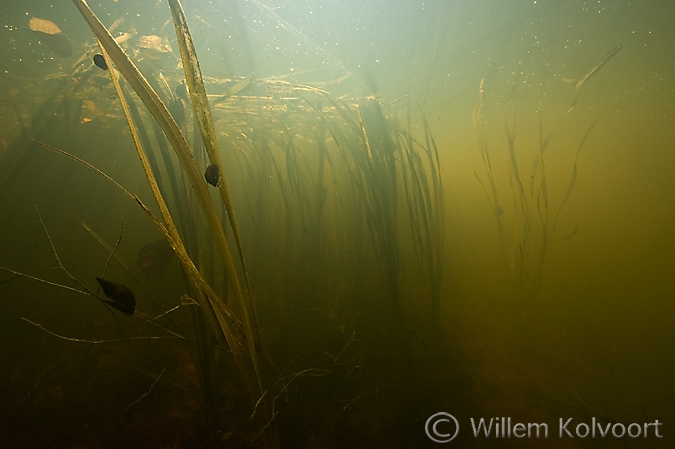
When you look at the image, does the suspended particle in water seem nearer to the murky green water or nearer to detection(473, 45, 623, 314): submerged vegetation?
the murky green water

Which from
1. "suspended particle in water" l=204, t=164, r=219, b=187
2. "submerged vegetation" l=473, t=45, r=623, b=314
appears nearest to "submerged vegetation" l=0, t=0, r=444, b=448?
"submerged vegetation" l=473, t=45, r=623, b=314

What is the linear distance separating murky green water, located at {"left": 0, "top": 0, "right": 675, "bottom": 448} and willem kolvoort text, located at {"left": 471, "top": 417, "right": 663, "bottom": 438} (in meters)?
0.01

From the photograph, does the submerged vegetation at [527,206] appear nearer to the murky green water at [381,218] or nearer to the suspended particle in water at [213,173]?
the murky green water at [381,218]

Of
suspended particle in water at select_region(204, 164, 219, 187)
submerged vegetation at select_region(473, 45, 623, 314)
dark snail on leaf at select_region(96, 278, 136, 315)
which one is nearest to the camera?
suspended particle in water at select_region(204, 164, 219, 187)

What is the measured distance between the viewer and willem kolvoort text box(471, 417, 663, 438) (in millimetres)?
1448

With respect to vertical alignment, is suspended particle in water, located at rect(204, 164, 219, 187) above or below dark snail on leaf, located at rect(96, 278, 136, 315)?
above

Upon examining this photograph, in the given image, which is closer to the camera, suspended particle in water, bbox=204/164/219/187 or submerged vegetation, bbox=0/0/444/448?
suspended particle in water, bbox=204/164/219/187

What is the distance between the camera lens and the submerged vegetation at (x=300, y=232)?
1.44 m

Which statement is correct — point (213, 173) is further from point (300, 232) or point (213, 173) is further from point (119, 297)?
point (300, 232)

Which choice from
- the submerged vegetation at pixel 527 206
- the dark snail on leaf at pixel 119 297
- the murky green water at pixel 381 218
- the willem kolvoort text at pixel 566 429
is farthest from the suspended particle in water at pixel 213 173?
the submerged vegetation at pixel 527 206

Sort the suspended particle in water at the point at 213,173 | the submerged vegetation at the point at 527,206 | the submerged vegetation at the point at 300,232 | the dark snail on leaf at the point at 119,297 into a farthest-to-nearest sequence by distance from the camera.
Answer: the submerged vegetation at the point at 527,206
the submerged vegetation at the point at 300,232
the dark snail on leaf at the point at 119,297
the suspended particle in water at the point at 213,173

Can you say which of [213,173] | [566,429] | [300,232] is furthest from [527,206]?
[213,173]

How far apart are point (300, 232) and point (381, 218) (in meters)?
0.59

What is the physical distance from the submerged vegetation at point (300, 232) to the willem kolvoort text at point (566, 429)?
1.61ft
